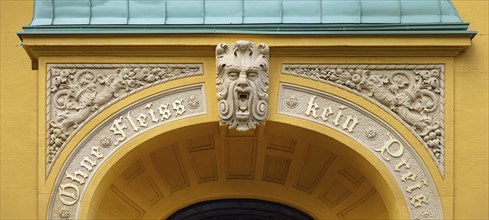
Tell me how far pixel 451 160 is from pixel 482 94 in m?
0.89

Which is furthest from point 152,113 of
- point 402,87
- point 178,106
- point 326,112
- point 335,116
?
point 402,87

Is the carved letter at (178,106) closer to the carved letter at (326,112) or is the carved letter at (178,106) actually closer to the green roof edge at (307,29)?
the green roof edge at (307,29)

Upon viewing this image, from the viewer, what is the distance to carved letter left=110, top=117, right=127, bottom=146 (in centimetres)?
1694

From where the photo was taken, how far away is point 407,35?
16.9m

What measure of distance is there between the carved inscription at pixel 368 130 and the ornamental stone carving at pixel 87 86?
1.24 metres

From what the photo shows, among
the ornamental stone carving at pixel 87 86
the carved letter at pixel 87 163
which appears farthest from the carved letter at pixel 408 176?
the carved letter at pixel 87 163

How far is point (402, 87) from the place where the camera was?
669 inches

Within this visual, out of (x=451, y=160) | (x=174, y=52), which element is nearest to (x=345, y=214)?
(x=451, y=160)

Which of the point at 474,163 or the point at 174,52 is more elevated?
the point at 174,52

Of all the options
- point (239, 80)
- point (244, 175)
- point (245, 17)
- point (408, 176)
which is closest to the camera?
point (239, 80)

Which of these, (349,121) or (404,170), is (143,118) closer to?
(349,121)

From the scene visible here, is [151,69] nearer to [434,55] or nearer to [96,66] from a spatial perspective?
[96,66]

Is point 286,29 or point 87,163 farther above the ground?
point 286,29

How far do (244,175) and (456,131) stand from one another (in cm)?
312
